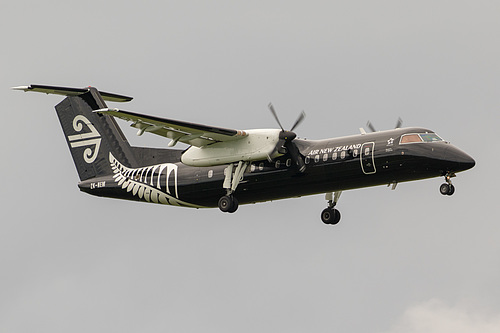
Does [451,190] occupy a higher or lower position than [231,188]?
lower

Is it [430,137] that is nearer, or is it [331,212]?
[430,137]

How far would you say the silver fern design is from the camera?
34.5 meters

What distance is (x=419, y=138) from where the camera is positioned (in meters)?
30.4

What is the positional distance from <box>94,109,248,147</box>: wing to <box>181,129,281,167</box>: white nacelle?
207mm

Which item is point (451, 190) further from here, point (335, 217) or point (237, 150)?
point (237, 150)

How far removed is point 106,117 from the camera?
36.9 meters

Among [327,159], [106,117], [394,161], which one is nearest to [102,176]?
[106,117]

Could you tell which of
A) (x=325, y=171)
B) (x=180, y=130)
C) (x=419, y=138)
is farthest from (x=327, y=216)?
(x=180, y=130)

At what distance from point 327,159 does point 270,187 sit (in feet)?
7.62

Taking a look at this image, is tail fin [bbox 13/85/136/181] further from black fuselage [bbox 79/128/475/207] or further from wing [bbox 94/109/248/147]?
wing [bbox 94/109/248/147]

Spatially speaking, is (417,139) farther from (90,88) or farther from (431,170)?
(90,88)

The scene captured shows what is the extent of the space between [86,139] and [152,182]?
13.3 ft

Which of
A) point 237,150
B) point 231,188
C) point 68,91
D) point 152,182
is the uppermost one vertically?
point 68,91

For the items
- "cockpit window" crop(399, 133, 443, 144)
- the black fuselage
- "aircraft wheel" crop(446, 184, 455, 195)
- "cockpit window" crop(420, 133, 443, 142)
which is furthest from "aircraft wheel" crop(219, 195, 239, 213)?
"aircraft wheel" crop(446, 184, 455, 195)
